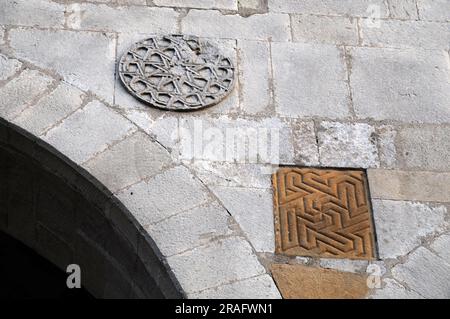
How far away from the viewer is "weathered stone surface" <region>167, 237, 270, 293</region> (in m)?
4.25

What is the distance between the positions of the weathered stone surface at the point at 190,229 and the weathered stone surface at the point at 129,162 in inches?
10.4

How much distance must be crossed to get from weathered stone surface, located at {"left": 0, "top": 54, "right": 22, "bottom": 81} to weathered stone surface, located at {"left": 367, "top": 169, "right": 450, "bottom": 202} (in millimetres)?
1704

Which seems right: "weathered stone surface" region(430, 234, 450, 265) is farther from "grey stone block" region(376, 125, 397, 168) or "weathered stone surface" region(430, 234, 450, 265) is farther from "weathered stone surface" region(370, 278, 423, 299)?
"grey stone block" region(376, 125, 397, 168)

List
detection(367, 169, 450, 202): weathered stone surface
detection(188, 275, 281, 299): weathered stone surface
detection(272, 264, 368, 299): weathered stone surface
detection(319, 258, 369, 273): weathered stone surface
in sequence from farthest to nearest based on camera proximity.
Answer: detection(367, 169, 450, 202): weathered stone surface
detection(319, 258, 369, 273): weathered stone surface
detection(272, 264, 368, 299): weathered stone surface
detection(188, 275, 281, 299): weathered stone surface

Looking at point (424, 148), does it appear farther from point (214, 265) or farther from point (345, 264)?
point (214, 265)

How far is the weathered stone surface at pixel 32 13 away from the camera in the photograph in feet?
16.4

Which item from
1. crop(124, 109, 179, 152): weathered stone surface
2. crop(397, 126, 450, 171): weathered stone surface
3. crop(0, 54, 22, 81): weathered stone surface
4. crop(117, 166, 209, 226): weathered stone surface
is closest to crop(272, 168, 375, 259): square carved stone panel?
crop(397, 126, 450, 171): weathered stone surface

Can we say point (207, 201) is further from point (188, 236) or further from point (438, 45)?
point (438, 45)

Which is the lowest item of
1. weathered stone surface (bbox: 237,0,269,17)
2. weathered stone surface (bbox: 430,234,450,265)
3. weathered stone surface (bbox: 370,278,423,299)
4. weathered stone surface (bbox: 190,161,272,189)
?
weathered stone surface (bbox: 370,278,423,299)

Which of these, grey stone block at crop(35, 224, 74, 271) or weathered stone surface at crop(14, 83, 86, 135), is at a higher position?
weathered stone surface at crop(14, 83, 86, 135)

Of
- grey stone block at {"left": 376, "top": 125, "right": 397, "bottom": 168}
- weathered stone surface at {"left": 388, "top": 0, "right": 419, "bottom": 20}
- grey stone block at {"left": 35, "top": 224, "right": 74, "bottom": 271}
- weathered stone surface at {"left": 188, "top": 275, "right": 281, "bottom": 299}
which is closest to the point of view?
weathered stone surface at {"left": 188, "top": 275, "right": 281, "bottom": 299}

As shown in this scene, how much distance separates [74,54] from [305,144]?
1184 mm

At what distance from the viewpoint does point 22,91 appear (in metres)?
4.71

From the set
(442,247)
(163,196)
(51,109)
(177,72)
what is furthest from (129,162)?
(442,247)
